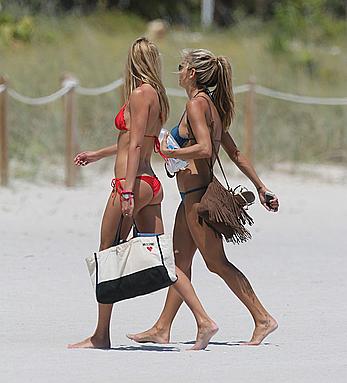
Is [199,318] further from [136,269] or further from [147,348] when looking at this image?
[136,269]

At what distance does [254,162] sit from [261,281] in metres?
7.54

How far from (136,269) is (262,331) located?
2.84ft

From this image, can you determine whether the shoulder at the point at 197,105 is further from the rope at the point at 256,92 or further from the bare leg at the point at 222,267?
the rope at the point at 256,92

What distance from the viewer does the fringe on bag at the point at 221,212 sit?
579 centimetres

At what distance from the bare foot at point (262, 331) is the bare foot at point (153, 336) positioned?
0.44 meters

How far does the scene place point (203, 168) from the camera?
5922mm

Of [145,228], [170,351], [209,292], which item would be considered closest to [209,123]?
[145,228]

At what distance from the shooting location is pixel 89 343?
18.9ft

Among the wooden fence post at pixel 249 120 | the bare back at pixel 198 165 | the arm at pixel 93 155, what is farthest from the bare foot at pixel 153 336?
the wooden fence post at pixel 249 120

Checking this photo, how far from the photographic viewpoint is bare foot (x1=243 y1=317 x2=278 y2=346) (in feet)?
19.5

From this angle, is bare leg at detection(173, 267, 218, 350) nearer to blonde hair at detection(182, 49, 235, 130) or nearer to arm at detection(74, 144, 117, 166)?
arm at detection(74, 144, 117, 166)

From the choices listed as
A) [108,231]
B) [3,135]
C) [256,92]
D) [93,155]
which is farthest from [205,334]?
[256,92]

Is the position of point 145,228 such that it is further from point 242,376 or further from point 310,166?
point 310,166

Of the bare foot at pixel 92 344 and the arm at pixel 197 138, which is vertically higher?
the arm at pixel 197 138
